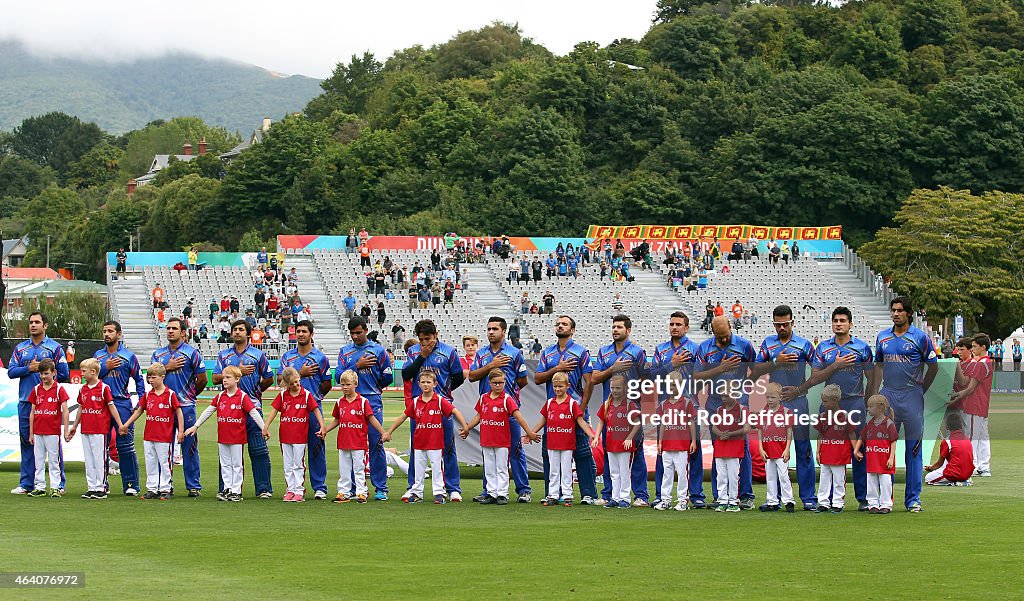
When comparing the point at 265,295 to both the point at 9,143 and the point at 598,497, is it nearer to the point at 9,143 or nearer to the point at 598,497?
the point at 598,497

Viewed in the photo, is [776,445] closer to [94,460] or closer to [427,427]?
[427,427]

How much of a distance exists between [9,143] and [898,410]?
6683 inches

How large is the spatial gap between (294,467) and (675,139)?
69.4m

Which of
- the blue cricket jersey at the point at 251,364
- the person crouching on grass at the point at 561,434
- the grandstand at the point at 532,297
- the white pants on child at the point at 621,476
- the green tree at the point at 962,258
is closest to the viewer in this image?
the white pants on child at the point at 621,476

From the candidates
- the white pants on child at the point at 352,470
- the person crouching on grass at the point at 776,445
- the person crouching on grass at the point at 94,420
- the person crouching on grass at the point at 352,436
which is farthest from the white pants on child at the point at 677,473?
the person crouching on grass at the point at 94,420

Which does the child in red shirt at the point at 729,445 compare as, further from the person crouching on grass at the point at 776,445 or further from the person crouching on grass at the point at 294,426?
the person crouching on grass at the point at 294,426

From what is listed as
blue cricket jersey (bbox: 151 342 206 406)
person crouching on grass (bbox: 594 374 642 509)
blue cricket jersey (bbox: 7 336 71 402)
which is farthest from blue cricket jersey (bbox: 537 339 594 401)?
blue cricket jersey (bbox: 7 336 71 402)

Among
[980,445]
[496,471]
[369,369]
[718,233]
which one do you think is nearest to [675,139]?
[718,233]

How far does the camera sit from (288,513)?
44.4 feet

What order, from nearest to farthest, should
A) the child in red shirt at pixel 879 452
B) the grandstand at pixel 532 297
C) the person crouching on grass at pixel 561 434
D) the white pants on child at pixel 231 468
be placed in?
1. the child in red shirt at pixel 879 452
2. the person crouching on grass at pixel 561 434
3. the white pants on child at pixel 231 468
4. the grandstand at pixel 532 297

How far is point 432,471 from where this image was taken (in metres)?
14.8

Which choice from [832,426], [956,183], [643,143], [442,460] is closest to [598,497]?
[442,460]

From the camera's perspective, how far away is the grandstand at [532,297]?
2021 inches

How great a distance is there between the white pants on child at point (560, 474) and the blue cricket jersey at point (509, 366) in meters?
0.79
